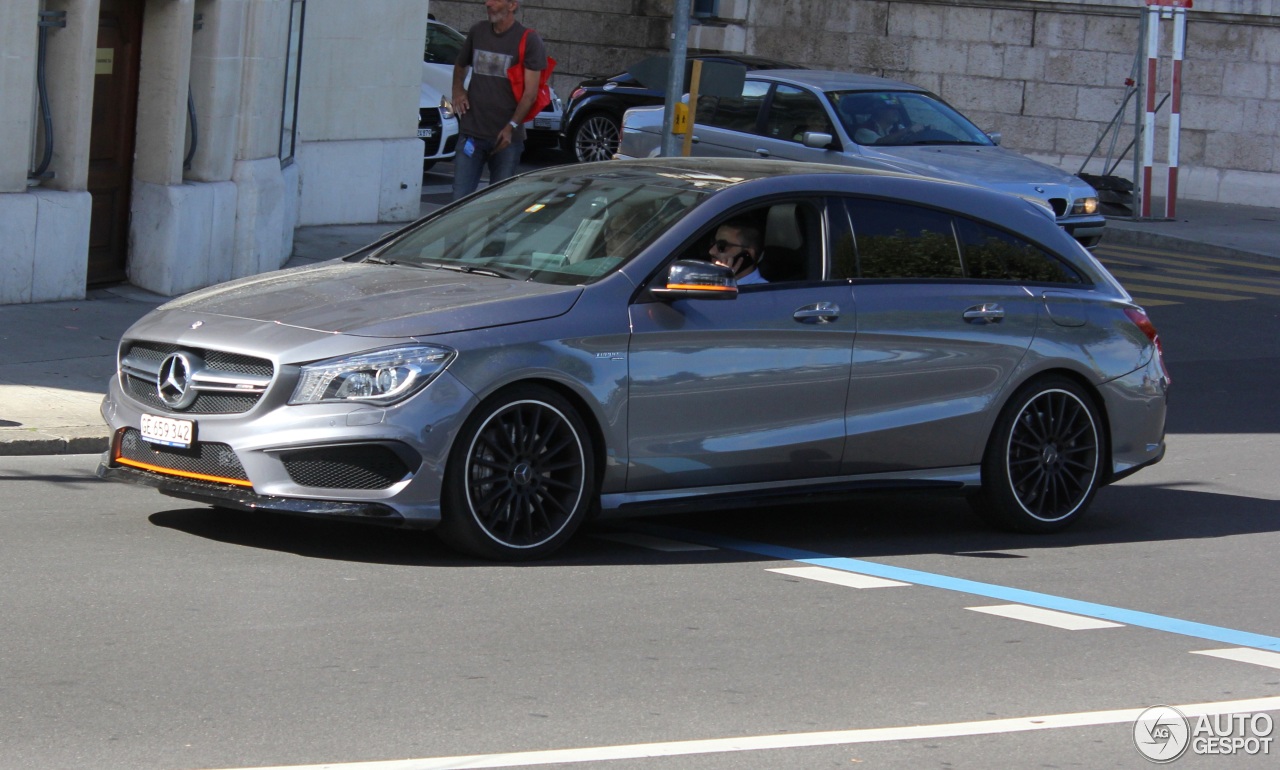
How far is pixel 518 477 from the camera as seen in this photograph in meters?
7.27

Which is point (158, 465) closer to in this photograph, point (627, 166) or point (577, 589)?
point (577, 589)

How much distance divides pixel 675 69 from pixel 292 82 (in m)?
4.46

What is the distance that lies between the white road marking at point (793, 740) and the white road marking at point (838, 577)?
5.67ft

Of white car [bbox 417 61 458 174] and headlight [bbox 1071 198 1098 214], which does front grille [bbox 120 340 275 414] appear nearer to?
headlight [bbox 1071 198 1098 214]

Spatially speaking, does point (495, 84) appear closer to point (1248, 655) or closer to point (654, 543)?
point (654, 543)

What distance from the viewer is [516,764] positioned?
4.98 meters

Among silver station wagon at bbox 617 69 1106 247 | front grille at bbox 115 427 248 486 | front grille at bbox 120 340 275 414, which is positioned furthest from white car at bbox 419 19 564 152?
front grille at bbox 115 427 248 486

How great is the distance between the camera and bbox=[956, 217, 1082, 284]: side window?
28.9ft

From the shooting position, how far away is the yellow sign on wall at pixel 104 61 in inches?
541

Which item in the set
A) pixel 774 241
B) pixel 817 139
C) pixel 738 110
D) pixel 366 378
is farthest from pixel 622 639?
pixel 738 110

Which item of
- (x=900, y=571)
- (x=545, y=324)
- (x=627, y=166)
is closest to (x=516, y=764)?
(x=545, y=324)

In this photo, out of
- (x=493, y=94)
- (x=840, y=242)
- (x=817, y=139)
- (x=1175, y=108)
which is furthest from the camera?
(x=1175, y=108)

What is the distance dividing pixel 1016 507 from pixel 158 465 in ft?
12.5

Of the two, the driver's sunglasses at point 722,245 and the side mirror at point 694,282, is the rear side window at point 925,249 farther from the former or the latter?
the side mirror at point 694,282
